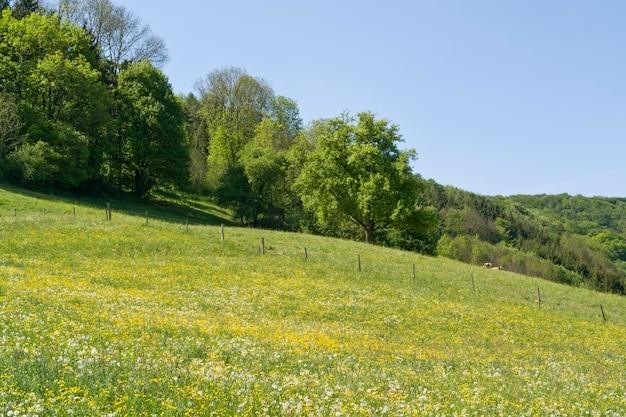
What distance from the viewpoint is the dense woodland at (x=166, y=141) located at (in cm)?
5981

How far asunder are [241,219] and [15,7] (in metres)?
45.1

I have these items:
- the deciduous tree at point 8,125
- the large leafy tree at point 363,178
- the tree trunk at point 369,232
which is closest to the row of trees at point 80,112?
the deciduous tree at point 8,125

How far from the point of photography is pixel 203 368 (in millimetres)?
10227

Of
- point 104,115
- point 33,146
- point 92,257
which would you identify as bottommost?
point 92,257

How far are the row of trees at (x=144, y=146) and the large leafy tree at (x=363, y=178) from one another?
0.15 meters

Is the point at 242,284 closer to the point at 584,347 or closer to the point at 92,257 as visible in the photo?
the point at 92,257

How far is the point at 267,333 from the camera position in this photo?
56.1 ft

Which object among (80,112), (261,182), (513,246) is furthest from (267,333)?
(513,246)

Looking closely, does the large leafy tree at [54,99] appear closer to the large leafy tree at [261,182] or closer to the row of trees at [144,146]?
the row of trees at [144,146]

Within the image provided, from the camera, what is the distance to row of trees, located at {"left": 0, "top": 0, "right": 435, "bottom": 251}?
59219 millimetres


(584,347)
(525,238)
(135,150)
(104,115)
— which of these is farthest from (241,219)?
(525,238)

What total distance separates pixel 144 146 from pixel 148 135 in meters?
1.91

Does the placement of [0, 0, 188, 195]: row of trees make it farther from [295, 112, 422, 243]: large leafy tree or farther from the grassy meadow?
[295, 112, 422, 243]: large leafy tree

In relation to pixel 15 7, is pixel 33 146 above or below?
below
